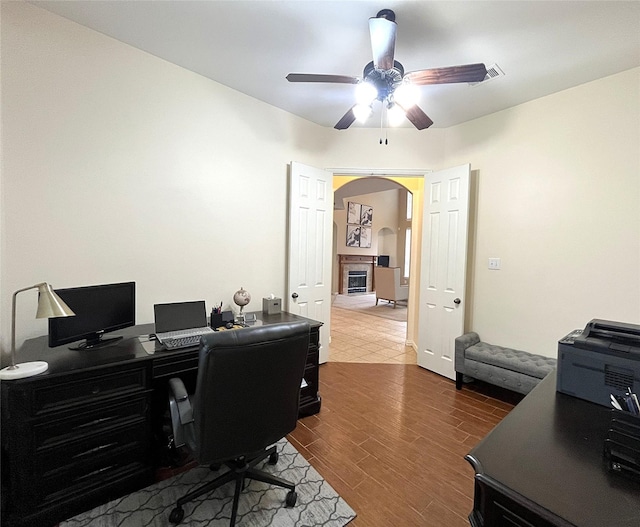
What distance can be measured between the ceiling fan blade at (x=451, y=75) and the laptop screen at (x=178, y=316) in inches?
85.4

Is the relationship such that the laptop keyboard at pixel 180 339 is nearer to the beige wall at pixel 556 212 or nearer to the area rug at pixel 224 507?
the area rug at pixel 224 507

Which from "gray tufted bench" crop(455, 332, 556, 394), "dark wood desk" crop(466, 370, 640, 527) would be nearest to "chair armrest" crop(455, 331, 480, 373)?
"gray tufted bench" crop(455, 332, 556, 394)

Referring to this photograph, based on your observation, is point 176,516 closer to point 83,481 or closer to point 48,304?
point 83,481

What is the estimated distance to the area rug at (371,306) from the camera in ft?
22.8

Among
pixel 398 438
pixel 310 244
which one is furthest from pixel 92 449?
pixel 310 244

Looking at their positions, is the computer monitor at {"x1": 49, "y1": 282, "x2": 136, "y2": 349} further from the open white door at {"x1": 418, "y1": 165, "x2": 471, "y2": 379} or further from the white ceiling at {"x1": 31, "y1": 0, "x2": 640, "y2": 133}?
the open white door at {"x1": 418, "y1": 165, "x2": 471, "y2": 379}

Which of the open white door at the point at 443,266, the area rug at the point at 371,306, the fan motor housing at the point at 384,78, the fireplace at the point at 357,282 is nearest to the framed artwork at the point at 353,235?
the fireplace at the point at 357,282

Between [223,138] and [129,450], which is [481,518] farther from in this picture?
[223,138]

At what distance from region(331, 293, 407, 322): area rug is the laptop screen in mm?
5014

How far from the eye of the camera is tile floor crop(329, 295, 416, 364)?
163 inches

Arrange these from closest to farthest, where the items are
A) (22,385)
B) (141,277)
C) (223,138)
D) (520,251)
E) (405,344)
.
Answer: (22,385)
(141,277)
(223,138)
(520,251)
(405,344)

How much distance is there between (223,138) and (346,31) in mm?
1429

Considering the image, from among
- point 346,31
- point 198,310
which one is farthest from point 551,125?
point 198,310

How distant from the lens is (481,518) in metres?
0.91
